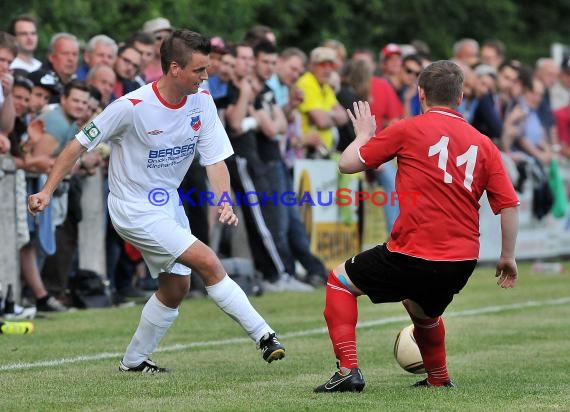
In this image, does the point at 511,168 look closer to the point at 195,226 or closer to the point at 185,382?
the point at 195,226

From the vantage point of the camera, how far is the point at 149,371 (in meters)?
9.02

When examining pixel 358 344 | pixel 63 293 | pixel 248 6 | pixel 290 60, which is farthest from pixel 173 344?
pixel 248 6

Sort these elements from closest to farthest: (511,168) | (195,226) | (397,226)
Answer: (397,226) → (195,226) → (511,168)

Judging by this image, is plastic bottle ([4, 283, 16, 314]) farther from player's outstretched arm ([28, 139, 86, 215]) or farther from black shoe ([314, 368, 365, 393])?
black shoe ([314, 368, 365, 393])

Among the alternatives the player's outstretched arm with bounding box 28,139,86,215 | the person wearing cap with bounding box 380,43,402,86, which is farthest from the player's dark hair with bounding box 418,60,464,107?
the person wearing cap with bounding box 380,43,402,86

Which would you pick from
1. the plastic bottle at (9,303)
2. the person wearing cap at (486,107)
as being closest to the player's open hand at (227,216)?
the plastic bottle at (9,303)

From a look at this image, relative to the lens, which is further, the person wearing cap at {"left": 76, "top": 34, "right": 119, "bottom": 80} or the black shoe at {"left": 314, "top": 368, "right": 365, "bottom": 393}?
the person wearing cap at {"left": 76, "top": 34, "right": 119, "bottom": 80}

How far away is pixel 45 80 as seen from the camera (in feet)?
44.1

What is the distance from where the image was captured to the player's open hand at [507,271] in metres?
8.01

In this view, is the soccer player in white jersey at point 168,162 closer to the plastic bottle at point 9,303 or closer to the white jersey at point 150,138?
the white jersey at point 150,138

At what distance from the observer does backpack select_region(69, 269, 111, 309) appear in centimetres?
1380

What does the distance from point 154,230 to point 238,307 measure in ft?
2.25

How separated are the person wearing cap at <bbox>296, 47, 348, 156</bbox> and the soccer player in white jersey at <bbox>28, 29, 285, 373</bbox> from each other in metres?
7.82

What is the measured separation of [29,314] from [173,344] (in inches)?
87.4
